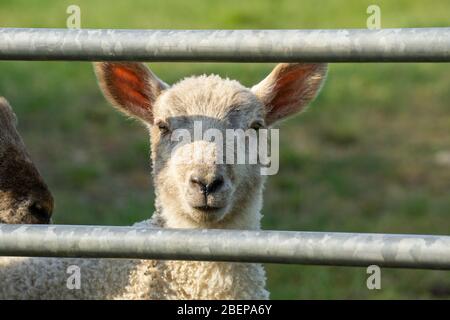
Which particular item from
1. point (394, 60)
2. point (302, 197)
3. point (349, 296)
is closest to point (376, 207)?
point (302, 197)

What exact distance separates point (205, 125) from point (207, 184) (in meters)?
0.34

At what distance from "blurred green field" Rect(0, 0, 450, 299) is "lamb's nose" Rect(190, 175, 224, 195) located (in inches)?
117

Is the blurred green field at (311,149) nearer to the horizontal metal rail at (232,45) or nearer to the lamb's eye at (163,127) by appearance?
the lamb's eye at (163,127)

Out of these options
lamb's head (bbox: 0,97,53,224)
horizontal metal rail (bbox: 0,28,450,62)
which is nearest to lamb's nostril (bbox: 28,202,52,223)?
lamb's head (bbox: 0,97,53,224)

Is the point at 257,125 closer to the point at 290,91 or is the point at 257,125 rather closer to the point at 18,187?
the point at 290,91

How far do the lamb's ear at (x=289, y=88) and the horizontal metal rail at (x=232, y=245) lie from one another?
6.11ft

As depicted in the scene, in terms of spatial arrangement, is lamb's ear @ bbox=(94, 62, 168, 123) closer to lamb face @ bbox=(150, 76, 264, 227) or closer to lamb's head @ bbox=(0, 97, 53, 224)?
lamb face @ bbox=(150, 76, 264, 227)

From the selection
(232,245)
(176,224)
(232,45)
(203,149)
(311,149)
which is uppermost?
(311,149)

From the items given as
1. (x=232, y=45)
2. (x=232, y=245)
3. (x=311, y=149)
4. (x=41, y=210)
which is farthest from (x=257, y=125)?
(x=311, y=149)

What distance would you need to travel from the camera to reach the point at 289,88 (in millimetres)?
4414

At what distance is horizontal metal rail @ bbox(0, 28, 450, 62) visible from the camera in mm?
2547

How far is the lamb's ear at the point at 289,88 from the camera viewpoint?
436 centimetres

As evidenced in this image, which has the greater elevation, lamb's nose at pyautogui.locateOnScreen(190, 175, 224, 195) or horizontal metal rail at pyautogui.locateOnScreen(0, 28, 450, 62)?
horizontal metal rail at pyautogui.locateOnScreen(0, 28, 450, 62)

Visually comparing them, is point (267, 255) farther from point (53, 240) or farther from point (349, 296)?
point (349, 296)
